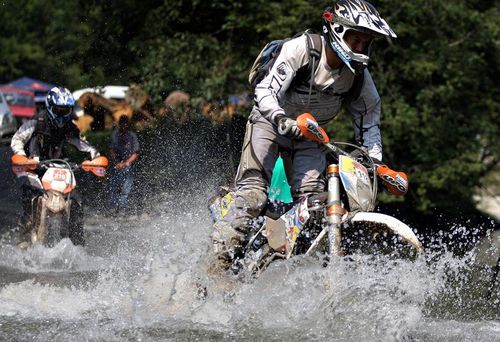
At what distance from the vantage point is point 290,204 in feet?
22.0

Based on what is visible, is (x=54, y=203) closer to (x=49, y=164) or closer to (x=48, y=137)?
(x=49, y=164)

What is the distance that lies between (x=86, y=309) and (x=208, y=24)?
11.2 m

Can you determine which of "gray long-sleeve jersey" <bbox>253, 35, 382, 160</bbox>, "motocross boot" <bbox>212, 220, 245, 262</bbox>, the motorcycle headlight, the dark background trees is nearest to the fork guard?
"gray long-sleeve jersey" <bbox>253, 35, 382, 160</bbox>

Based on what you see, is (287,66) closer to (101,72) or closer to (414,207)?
(414,207)

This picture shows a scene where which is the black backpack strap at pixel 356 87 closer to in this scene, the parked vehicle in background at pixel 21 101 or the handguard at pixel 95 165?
the handguard at pixel 95 165

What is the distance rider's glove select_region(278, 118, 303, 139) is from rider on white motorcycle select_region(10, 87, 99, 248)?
5.44 m

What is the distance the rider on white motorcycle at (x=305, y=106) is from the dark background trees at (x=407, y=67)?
Result: 8278 millimetres

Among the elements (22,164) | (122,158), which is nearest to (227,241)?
(22,164)

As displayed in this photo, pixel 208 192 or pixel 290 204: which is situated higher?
pixel 290 204

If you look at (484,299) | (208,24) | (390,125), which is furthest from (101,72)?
(484,299)

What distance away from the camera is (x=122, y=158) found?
15047mm

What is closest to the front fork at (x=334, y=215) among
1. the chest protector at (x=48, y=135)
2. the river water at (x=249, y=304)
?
the river water at (x=249, y=304)

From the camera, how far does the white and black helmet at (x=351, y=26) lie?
6270mm

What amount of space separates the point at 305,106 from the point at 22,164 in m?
4.88
